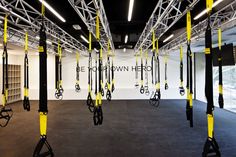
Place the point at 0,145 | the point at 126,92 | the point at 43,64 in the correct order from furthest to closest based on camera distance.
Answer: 1. the point at 126,92
2. the point at 0,145
3. the point at 43,64

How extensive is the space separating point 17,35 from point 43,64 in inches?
302

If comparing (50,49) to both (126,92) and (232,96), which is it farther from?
(232,96)

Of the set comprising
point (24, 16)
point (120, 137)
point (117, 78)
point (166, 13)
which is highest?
point (24, 16)

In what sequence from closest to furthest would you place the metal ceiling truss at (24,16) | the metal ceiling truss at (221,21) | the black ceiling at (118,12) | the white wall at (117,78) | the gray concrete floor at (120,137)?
1. the gray concrete floor at (120,137)
2. the metal ceiling truss at (24,16)
3. the metal ceiling truss at (221,21)
4. the black ceiling at (118,12)
5. the white wall at (117,78)

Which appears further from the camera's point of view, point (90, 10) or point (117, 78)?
point (117, 78)

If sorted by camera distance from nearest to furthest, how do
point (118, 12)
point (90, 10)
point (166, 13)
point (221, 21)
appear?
point (166, 13) → point (221, 21) → point (90, 10) → point (118, 12)

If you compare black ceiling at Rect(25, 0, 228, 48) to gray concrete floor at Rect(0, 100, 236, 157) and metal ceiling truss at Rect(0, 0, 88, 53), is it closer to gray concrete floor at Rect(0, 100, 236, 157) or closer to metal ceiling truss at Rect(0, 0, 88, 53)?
metal ceiling truss at Rect(0, 0, 88, 53)

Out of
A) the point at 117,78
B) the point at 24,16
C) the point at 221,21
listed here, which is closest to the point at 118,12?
the point at 24,16

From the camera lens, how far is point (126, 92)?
15.2 metres

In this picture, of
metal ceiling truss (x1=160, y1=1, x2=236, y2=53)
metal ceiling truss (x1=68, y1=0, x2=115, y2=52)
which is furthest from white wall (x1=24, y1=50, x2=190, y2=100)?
metal ceiling truss (x1=68, y1=0, x2=115, y2=52)

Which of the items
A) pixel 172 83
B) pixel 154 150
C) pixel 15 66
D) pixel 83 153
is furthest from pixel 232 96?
pixel 15 66

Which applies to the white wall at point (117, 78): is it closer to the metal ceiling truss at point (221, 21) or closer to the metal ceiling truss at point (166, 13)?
the metal ceiling truss at point (166, 13)

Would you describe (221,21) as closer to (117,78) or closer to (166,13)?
(166,13)

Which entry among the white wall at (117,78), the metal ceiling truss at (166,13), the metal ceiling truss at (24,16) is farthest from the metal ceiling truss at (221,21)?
the white wall at (117,78)
